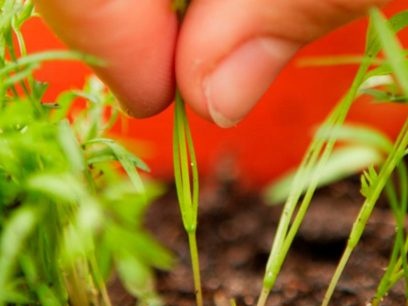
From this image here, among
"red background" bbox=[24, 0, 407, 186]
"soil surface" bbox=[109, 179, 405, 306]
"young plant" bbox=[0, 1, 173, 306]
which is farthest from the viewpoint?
"red background" bbox=[24, 0, 407, 186]

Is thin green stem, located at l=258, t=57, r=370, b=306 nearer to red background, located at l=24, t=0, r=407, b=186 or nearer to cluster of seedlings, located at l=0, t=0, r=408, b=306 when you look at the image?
cluster of seedlings, located at l=0, t=0, r=408, b=306

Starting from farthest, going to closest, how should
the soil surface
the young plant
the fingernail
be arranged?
the soil surface < the fingernail < the young plant

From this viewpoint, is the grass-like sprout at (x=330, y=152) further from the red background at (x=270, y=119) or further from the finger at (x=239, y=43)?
the red background at (x=270, y=119)

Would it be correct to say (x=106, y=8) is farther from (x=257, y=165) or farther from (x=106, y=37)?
(x=257, y=165)

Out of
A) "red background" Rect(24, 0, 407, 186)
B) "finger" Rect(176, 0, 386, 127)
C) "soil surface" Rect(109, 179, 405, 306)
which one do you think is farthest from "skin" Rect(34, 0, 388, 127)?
"red background" Rect(24, 0, 407, 186)

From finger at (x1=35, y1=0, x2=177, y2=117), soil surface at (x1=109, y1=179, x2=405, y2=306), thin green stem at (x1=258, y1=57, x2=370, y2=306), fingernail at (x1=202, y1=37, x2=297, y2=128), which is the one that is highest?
finger at (x1=35, y1=0, x2=177, y2=117)

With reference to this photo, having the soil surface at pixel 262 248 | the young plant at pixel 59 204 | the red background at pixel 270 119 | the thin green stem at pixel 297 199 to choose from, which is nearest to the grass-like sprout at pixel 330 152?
the thin green stem at pixel 297 199

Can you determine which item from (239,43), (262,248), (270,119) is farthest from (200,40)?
(270,119)
